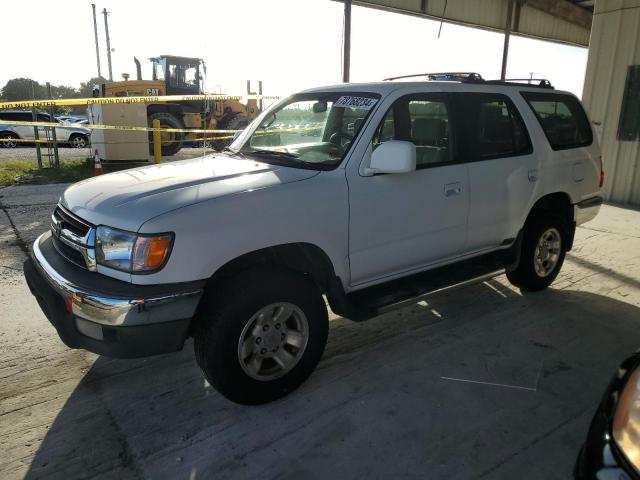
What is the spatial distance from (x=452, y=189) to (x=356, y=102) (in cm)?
94

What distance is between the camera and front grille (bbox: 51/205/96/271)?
8.78 feet

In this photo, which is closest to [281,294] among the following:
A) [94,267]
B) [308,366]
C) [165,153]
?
[308,366]

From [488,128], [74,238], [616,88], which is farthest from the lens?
[616,88]

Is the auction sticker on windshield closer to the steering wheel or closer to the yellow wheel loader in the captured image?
the steering wheel

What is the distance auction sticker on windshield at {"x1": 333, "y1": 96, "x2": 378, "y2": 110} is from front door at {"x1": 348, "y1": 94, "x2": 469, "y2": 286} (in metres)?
0.14

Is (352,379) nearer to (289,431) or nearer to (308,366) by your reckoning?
(308,366)

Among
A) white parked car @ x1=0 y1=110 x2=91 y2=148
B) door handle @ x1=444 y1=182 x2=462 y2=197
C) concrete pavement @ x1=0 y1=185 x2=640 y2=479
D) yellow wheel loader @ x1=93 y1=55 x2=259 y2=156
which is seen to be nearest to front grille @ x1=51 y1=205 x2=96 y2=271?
concrete pavement @ x1=0 y1=185 x2=640 y2=479

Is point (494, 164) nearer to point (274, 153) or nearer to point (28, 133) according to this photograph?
point (274, 153)

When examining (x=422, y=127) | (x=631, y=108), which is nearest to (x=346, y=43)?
(x=631, y=108)

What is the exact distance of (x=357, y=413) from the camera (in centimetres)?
290

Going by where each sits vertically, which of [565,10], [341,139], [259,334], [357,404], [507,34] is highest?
[565,10]

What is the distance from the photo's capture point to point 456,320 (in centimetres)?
418

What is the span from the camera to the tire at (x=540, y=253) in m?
4.42

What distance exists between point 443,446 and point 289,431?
0.83 metres
